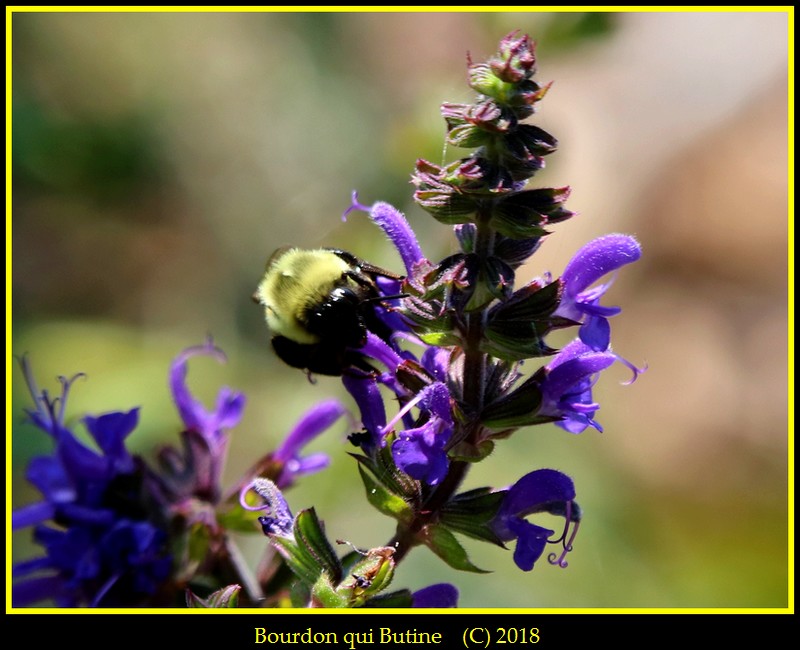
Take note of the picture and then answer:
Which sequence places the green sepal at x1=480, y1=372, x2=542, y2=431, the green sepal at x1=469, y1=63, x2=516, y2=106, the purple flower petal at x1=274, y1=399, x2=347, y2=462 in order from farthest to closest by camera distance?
the purple flower petal at x1=274, y1=399, x2=347, y2=462 < the green sepal at x1=480, y1=372, x2=542, y2=431 < the green sepal at x1=469, y1=63, x2=516, y2=106

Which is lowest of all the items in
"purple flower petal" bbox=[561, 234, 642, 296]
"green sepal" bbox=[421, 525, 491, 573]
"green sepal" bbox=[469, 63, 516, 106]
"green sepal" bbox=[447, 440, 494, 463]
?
"green sepal" bbox=[421, 525, 491, 573]

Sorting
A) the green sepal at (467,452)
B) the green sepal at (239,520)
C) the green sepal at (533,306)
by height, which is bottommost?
the green sepal at (239,520)

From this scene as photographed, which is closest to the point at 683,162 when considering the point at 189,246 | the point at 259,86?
the point at 259,86

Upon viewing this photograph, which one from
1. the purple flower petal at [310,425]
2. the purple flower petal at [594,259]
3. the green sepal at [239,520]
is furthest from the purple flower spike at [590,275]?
the green sepal at [239,520]

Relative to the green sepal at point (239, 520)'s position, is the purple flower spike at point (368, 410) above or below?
above

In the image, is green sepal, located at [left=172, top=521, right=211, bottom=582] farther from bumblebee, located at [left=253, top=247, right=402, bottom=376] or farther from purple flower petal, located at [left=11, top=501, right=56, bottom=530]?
bumblebee, located at [left=253, top=247, right=402, bottom=376]

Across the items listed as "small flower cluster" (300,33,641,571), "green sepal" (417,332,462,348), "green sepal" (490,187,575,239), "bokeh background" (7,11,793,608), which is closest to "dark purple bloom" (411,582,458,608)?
"small flower cluster" (300,33,641,571)

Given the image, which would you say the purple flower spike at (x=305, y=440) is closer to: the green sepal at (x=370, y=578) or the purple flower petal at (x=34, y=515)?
the purple flower petal at (x=34, y=515)
